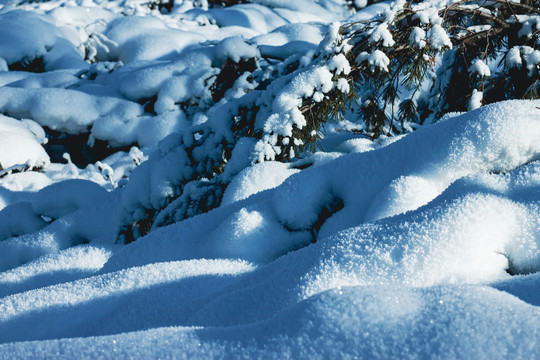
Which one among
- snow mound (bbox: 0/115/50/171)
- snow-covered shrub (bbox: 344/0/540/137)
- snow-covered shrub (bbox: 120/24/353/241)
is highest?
snow-covered shrub (bbox: 344/0/540/137)

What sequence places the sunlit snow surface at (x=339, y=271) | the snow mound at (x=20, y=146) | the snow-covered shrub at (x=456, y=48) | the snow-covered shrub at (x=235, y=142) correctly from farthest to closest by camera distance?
the snow mound at (x=20, y=146)
the snow-covered shrub at (x=235, y=142)
the snow-covered shrub at (x=456, y=48)
the sunlit snow surface at (x=339, y=271)

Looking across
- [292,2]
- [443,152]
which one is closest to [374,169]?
[443,152]

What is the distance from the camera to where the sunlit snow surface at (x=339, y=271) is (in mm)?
708

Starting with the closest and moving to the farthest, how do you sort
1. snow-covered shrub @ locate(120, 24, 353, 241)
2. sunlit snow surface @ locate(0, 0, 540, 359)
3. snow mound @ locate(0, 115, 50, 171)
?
1. sunlit snow surface @ locate(0, 0, 540, 359)
2. snow-covered shrub @ locate(120, 24, 353, 241)
3. snow mound @ locate(0, 115, 50, 171)

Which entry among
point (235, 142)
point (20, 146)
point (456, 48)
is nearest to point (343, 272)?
point (235, 142)

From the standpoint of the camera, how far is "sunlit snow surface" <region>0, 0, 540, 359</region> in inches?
27.9

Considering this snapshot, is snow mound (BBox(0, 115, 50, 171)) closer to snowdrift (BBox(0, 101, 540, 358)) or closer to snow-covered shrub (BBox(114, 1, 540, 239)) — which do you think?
snow-covered shrub (BBox(114, 1, 540, 239))

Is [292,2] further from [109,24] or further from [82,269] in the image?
[82,269]

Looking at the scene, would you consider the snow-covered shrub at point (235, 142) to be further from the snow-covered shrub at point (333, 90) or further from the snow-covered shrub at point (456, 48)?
the snow-covered shrub at point (456, 48)

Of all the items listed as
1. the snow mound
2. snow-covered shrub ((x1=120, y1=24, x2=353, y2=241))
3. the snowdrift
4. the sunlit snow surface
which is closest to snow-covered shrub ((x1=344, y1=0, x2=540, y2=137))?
snow-covered shrub ((x1=120, y1=24, x2=353, y2=241))

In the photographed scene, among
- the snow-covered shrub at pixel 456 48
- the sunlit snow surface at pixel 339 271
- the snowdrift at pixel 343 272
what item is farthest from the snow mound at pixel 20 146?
the snow-covered shrub at pixel 456 48

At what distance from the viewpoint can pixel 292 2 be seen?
9.38 metres

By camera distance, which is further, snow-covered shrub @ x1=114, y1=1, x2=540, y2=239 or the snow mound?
the snow mound

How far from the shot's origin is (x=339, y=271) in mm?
1022
